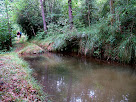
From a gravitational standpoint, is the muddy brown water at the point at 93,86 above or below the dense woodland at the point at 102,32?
below

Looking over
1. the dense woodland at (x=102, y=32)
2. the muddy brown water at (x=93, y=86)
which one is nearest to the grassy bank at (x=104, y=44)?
the dense woodland at (x=102, y=32)

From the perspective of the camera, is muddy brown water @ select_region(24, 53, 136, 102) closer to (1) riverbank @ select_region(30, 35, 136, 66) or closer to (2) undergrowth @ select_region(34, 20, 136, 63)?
(1) riverbank @ select_region(30, 35, 136, 66)

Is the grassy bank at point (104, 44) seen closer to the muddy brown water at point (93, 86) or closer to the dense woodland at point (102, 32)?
the dense woodland at point (102, 32)

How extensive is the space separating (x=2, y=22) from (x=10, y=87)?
8204 mm

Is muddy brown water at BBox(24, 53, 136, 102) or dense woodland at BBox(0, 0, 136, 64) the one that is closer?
muddy brown water at BBox(24, 53, 136, 102)

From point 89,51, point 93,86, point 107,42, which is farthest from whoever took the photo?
point 89,51

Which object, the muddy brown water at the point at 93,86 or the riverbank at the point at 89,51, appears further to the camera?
the riverbank at the point at 89,51

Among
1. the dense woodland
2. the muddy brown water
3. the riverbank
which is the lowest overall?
the muddy brown water

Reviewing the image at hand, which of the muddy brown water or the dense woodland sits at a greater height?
the dense woodland

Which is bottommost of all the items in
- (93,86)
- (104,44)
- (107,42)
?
(93,86)

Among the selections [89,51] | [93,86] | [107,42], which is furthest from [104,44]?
[93,86]

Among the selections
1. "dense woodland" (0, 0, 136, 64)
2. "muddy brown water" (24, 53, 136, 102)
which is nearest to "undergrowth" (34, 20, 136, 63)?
"dense woodland" (0, 0, 136, 64)

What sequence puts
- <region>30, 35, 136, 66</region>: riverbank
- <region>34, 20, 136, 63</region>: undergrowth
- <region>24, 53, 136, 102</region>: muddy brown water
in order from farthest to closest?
<region>30, 35, 136, 66</region>: riverbank, <region>34, 20, 136, 63</region>: undergrowth, <region>24, 53, 136, 102</region>: muddy brown water

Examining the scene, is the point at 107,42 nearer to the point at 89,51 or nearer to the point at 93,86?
the point at 89,51
